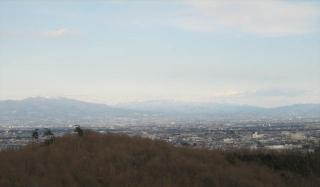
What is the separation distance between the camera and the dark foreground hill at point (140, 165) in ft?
40.8

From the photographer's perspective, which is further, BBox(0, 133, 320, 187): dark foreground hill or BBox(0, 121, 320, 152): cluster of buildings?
BBox(0, 121, 320, 152): cluster of buildings

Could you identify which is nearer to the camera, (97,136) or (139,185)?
(139,185)

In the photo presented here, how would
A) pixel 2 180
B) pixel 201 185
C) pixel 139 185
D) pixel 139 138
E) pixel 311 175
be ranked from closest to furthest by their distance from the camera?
pixel 2 180 < pixel 139 185 < pixel 201 185 < pixel 311 175 < pixel 139 138

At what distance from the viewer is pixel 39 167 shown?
12.8 m

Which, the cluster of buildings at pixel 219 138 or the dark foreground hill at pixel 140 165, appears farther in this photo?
the cluster of buildings at pixel 219 138

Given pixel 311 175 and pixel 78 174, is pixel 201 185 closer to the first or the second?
pixel 78 174

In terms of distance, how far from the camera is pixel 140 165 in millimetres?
14422

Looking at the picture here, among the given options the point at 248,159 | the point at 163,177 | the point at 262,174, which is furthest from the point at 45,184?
the point at 248,159

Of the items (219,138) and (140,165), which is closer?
(140,165)

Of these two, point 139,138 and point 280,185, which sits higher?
point 139,138

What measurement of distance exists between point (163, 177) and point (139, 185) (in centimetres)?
113

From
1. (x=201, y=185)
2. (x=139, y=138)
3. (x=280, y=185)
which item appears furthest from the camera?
(x=139, y=138)

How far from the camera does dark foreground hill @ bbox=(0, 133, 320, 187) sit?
489 inches

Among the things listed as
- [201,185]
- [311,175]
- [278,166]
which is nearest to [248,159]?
[278,166]
